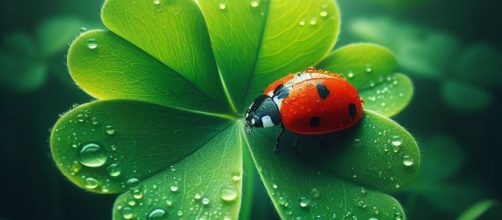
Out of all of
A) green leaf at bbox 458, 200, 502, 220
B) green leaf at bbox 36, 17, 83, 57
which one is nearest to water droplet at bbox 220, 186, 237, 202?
green leaf at bbox 458, 200, 502, 220

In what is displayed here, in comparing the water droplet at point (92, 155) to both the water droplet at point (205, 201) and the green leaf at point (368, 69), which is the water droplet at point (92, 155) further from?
the green leaf at point (368, 69)

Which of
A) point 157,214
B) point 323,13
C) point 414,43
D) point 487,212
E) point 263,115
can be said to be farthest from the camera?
point 414,43

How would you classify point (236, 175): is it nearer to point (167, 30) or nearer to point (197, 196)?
point (197, 196)

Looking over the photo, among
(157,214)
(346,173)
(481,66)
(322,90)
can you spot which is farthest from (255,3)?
(481,66)

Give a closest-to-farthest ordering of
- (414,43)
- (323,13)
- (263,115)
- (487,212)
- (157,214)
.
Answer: (157,214), (263,115), (323,13), (487,212), (414,43)

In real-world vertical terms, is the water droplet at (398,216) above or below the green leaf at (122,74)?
below

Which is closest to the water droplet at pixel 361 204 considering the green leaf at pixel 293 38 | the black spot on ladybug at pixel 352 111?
the black spot on ladybug at pixel 352 111
